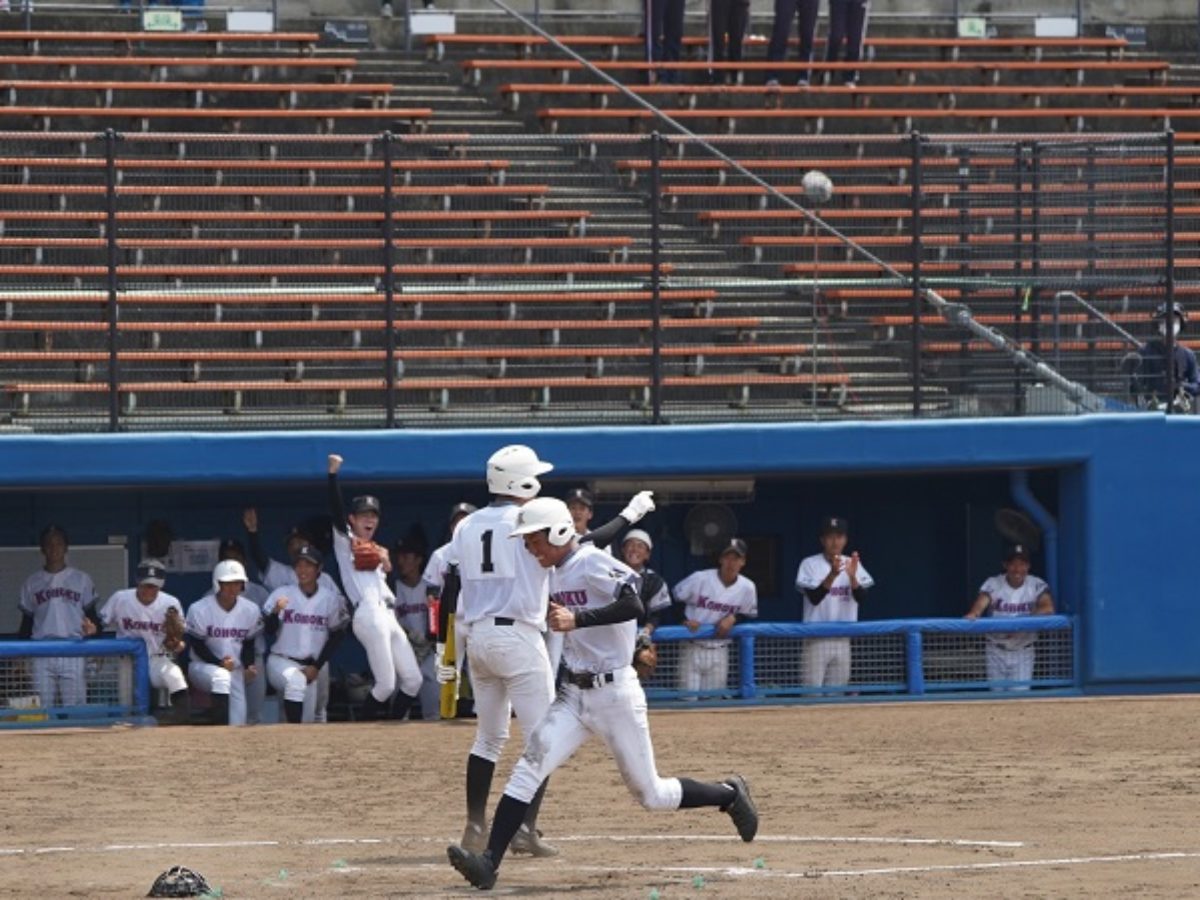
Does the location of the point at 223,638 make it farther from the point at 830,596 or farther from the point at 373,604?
the point at 830,596

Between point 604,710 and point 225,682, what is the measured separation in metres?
7.15

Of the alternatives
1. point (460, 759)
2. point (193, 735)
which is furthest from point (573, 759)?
point (193, 735)

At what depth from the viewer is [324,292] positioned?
17.4 metres

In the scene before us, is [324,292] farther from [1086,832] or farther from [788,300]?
[1086,832]

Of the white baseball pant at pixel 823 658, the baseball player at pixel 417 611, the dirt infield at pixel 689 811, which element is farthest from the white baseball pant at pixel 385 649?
the white baseball pant at pixel 823 658

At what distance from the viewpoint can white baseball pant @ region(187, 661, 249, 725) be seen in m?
16.6

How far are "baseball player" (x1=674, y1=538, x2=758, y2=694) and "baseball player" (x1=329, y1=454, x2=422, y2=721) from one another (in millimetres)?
2007

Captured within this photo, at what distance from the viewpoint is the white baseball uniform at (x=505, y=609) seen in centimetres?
1038

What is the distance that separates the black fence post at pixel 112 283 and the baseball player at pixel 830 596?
5.02 metres

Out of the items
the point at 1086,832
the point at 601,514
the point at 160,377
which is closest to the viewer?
the point at 1086,832

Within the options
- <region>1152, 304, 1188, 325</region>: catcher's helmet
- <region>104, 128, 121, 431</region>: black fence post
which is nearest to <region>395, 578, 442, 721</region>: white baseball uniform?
<region>104, 128, 121, 431</region>: black fence post

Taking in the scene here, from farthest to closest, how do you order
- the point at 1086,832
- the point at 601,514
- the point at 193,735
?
the point at 601,514 → the point at 193,735 → the point at 1086,832

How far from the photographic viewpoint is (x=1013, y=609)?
709 inches

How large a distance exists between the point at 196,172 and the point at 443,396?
8.37ft
